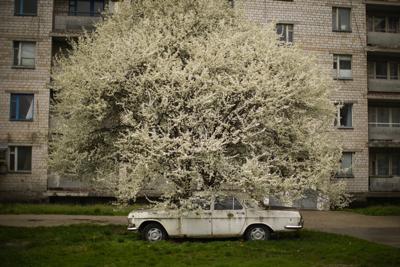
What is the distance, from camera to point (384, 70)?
35.2 metres

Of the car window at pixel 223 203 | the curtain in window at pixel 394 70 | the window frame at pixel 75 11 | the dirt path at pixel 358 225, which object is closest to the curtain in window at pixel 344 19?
the curtain in window at pixel 394 70

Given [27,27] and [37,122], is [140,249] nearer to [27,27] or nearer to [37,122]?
[37,122]

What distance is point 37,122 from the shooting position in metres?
30.7

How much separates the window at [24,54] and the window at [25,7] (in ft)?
5.86

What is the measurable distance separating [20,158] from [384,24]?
25.0 metres

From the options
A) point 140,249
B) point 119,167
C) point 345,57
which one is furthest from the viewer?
point 345,57

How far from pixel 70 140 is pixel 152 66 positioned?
3819 mm

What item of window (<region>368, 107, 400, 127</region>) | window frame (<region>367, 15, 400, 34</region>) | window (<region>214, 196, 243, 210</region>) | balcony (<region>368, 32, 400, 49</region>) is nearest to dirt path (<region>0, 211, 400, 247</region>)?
window (<region>214, 196, 243, 210</region>)

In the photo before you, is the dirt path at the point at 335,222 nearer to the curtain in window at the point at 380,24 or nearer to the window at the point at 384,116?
the window at the point at 384,116

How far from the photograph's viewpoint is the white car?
51.1ft

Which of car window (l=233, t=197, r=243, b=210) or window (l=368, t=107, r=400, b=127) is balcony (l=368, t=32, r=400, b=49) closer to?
window (l=368, t=107, r=400, b=127)

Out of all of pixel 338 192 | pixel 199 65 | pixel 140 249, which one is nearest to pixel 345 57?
pixel 338 192

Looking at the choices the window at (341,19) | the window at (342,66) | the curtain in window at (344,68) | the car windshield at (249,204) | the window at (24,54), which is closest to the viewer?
the car windshield at (249,204)

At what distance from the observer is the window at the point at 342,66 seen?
3338cm
